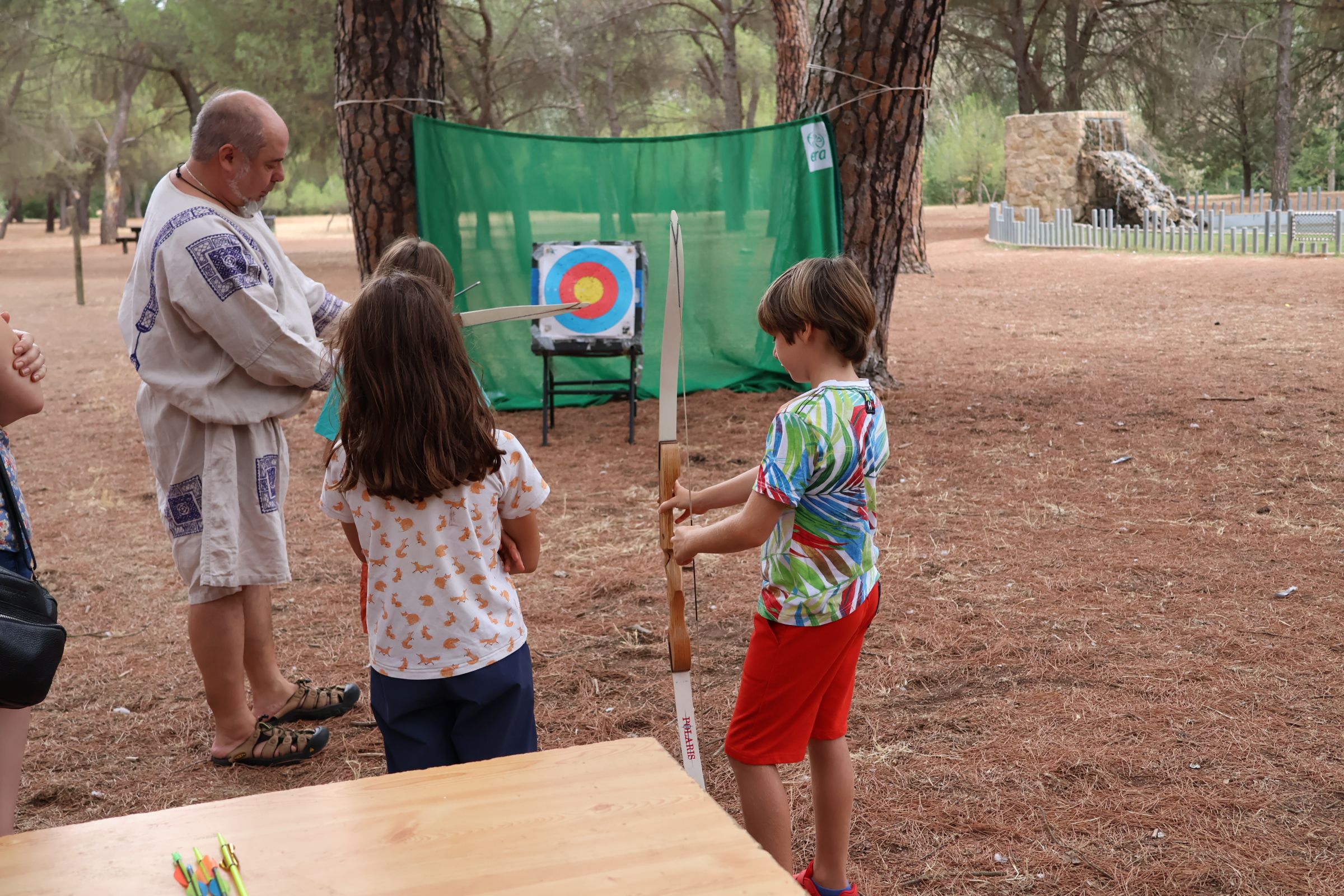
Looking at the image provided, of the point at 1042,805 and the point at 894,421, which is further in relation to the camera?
the point at 894,421

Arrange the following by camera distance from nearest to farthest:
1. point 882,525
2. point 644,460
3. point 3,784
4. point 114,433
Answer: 1. point 3,784
2. point 882,525
3. point 644,460
4. point 114,433

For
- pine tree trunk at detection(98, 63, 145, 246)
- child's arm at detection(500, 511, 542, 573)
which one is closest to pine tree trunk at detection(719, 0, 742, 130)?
pine tree trunk at detection(98, 63, 145, 246)

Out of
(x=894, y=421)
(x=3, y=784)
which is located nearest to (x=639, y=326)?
(x=894, y=421)

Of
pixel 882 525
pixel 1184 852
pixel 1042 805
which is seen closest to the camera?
pixel 1184 852

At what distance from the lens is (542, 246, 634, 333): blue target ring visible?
6562mm

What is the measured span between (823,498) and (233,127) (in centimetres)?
162

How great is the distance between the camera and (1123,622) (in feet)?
11.5

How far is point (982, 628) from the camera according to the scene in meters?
3.53

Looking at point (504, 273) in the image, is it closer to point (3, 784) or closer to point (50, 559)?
point (50, 559)

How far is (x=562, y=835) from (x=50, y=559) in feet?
13.3

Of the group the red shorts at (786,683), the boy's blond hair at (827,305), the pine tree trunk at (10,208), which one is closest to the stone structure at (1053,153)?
the boy's blond hair at (827,305)

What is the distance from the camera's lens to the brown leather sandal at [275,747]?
2.86 meters

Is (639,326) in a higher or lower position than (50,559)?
higher

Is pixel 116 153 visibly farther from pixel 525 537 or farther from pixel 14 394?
pixel 525 537
